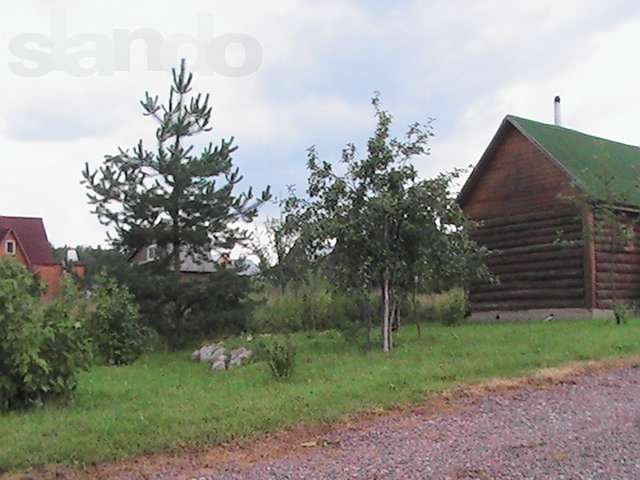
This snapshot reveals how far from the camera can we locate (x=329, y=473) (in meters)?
6.41

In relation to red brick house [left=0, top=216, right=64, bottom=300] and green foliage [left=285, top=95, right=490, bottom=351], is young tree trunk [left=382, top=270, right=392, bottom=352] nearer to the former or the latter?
green foliage [left=285, top=95, right=490, bottom=351]

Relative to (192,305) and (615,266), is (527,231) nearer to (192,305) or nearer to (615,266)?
(615,266)

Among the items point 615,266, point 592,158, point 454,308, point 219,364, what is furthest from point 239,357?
point 592,158

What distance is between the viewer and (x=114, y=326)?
1617cm

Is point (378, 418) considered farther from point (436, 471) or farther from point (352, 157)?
point (352, 157)

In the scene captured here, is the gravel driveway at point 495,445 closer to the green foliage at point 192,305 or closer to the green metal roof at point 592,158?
the green foliage at point 192,305

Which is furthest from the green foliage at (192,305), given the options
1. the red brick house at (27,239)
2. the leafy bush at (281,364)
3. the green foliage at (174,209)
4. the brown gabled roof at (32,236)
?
the brown gabled roof at (32,236)

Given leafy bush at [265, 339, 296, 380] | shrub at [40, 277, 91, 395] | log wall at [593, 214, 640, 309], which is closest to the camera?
shrub at [40, 277, 91, 395]

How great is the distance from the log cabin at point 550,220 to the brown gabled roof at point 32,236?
2664 cm

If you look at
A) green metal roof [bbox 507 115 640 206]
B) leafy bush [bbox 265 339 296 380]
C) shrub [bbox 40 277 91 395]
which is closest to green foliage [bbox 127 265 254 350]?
leafy bush [bbox 265 339 296 380]

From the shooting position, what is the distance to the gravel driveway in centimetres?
630

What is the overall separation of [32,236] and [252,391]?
Result: 123ft

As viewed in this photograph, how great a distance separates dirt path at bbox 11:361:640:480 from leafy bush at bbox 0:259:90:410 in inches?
104

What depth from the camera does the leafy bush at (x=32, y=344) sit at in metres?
8.98
